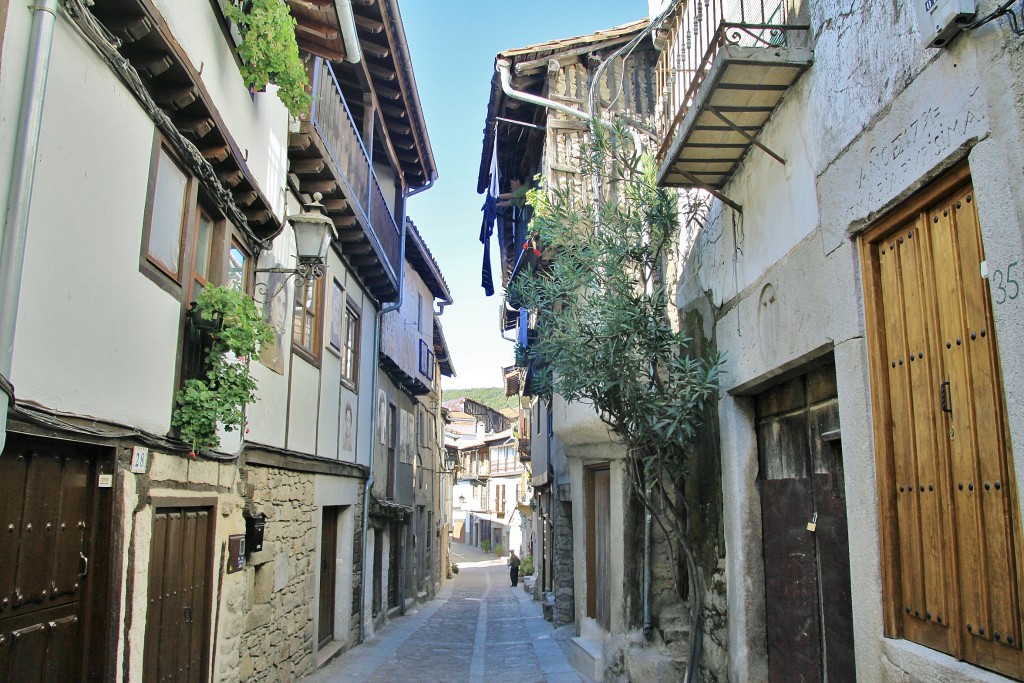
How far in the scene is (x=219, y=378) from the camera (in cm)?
573

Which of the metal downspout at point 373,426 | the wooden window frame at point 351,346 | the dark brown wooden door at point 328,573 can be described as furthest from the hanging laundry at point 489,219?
the dark brown wooden door at point 328,573

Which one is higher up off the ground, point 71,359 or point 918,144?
point 918,144

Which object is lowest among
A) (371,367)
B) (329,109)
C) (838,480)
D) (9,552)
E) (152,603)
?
(152,603)

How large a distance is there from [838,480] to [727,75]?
230cm

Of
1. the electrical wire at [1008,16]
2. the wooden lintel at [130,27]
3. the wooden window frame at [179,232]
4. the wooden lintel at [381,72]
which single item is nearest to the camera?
the electrical wire at [1008,16]

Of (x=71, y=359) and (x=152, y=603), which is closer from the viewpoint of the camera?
(x=71, y=359)

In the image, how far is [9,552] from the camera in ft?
12.2

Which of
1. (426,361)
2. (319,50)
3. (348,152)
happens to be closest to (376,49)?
(348,152)

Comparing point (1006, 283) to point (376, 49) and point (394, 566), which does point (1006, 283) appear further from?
point (394, 566)

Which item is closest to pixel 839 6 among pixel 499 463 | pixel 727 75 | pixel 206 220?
pixel 727 75

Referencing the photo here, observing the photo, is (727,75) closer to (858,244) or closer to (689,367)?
(858,244)

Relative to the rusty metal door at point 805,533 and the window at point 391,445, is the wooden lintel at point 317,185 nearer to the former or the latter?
the rusty metal door at point 805,533

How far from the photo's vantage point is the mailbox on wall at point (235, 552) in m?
6.64

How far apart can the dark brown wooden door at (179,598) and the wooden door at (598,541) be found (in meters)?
5.16
